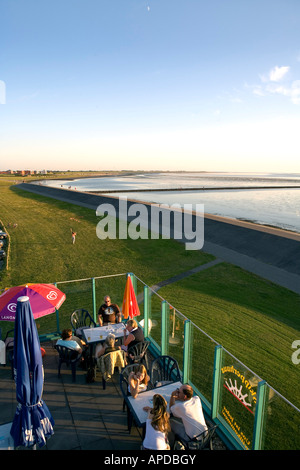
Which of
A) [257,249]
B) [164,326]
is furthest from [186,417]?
[257,249]

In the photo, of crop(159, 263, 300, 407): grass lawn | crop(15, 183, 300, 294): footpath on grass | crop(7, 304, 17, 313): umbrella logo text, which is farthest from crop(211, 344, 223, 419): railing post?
crop(15, 183, 300, 294): footpath on grass

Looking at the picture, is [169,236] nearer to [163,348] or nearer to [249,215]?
[163,348]

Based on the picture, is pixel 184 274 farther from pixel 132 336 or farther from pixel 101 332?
pixel 132 336

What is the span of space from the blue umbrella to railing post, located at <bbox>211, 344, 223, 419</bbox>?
125 inches

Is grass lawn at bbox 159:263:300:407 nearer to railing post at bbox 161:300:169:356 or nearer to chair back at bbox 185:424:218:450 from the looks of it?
railing post at bbox 161:300:169:356

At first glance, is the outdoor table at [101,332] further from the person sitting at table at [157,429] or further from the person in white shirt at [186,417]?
the person sitting at table at [157,429]

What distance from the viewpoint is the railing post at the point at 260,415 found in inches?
178

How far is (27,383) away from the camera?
4.79 meters

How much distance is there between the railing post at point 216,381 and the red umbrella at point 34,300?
423cm

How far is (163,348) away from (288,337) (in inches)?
224

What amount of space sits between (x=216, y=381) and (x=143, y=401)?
148cm

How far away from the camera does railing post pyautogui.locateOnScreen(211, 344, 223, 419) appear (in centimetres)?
548
